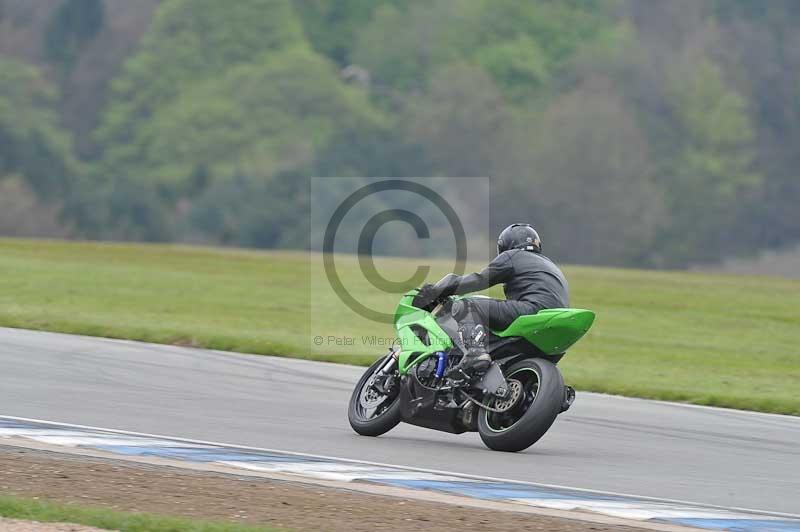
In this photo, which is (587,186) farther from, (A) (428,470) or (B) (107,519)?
(B) (107,519)

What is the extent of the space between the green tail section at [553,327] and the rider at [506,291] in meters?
0.14

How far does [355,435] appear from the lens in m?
10.9

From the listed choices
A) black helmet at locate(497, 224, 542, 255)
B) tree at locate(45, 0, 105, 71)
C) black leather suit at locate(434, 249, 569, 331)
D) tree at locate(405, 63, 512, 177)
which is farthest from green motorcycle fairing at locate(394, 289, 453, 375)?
tree at locate(45, 0, 105, 71)

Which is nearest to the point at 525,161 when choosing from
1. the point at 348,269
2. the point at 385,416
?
the point at 348,269

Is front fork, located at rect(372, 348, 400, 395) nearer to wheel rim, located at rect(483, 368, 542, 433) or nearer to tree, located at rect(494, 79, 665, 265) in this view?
wheel rim, located at rect(483, 368, 542, 433)

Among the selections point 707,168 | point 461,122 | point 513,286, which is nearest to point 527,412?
point 513,286

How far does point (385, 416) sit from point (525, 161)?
69.8m

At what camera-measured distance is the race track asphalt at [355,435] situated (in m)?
9.70

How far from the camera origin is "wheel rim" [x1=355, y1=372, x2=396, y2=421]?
10945 mm

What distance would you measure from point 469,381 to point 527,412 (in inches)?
23.4

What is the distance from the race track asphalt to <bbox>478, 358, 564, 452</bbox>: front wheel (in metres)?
0.12

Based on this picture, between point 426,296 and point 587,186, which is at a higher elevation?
point 587,186

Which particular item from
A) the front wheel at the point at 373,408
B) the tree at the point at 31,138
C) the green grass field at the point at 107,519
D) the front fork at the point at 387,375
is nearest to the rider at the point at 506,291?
the front fork at the point at 387,375

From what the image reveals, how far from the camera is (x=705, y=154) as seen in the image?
84562mm
